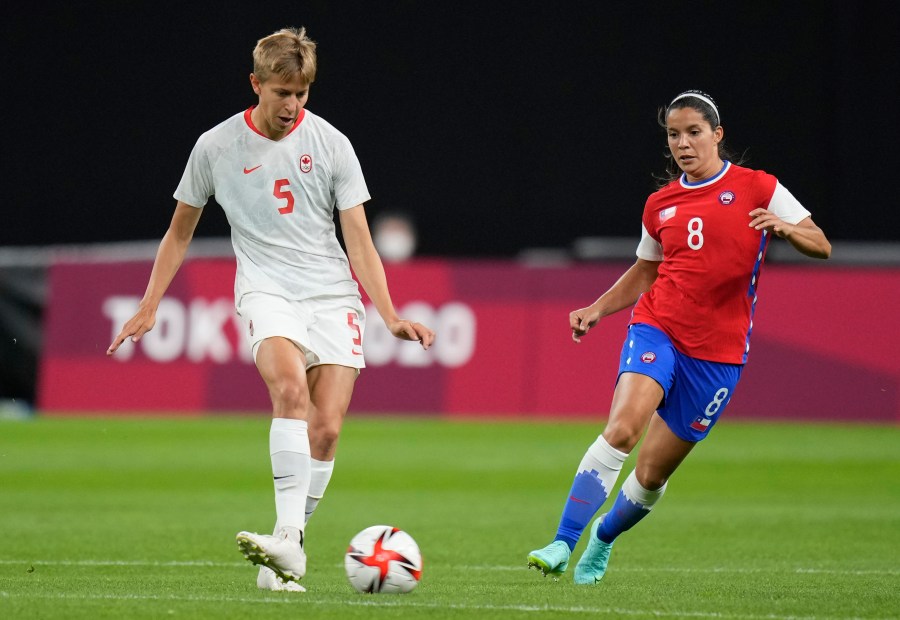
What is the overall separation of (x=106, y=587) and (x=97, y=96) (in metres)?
17.1

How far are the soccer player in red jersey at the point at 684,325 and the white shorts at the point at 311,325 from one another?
1067 mm

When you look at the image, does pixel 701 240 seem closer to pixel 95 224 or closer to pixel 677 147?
→ pixel 677 147

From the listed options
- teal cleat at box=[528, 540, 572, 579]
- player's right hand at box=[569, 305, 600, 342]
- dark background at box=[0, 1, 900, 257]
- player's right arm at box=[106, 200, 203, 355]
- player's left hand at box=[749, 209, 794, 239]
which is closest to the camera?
player's left hand at box=[749, 209, 794, 239]

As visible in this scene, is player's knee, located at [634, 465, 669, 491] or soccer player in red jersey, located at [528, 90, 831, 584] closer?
soccer player in red jersey, located at [528, 90, 831, 584]

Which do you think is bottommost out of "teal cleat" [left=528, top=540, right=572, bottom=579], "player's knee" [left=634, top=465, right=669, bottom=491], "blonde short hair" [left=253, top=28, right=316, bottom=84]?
"teal cleat" [left=528, top=540, right=572, bottom=579]

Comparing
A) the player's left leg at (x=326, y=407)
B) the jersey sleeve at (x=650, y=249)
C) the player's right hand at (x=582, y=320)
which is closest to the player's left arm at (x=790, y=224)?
the jersey sleeve at (x=650, y=249)

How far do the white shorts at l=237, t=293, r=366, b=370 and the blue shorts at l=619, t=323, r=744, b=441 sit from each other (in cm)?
124

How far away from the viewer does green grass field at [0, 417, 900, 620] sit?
5.73 metres

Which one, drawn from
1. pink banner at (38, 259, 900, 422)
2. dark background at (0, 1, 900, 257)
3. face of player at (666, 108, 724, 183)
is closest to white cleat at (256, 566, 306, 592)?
face of player at (666, 108, 724, 183)

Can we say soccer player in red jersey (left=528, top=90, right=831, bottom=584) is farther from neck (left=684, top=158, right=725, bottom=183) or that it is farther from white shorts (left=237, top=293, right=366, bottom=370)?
white shorts (left=237, top=293, right=366, bottom=370)

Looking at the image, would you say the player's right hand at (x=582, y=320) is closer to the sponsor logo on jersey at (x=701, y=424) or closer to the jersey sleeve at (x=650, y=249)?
the jersey sleeve at (x=650, y=249)

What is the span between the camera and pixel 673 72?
73.6 feet

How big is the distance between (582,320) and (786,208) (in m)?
1.06

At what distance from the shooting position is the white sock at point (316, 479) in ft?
21.3
